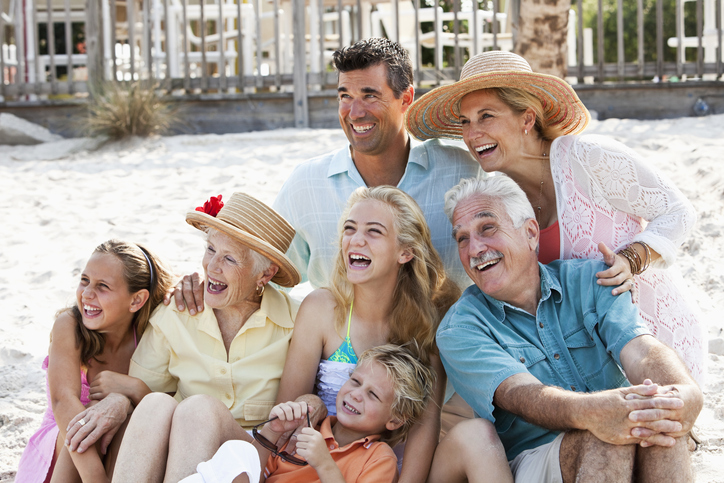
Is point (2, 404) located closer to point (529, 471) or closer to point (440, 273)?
point (440, 273)

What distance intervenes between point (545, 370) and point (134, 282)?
1.73 meters

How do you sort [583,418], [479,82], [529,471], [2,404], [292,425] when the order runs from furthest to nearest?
[2,404] → [479,82] → [292,425] → [529,471] → [583,418]

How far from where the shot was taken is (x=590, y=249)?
298 cm

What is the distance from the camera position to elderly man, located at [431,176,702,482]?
7.16 ft

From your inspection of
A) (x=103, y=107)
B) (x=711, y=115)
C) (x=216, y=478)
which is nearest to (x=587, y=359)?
(x=216, y=478)

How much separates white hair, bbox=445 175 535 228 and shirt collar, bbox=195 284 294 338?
0.84 meters

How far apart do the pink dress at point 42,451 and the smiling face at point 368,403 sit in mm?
1086

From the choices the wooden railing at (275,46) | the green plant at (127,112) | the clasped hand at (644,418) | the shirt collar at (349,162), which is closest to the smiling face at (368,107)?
the shirt collar at (349,162)

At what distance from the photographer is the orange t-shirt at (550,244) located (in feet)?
10.2

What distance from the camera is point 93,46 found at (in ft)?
27.5

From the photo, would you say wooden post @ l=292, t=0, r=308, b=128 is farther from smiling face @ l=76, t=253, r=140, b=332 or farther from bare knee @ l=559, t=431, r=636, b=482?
bare knee @ l=559, t=431, r=636, b=482

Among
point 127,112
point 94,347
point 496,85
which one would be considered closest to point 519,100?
point 496,85

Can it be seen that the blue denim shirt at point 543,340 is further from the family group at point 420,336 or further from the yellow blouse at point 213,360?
the yellow blouse at point 213,360

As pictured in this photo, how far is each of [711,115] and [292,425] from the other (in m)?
6.85
